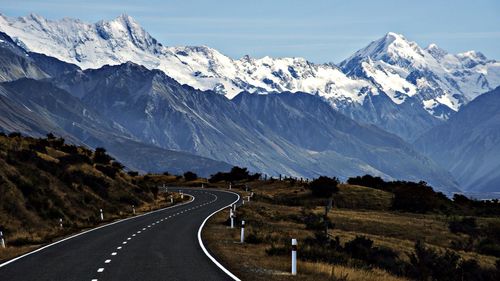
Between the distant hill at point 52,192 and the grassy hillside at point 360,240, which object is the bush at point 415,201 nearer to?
the grassy hillside at point 360,240

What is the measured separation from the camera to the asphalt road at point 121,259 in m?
21.0

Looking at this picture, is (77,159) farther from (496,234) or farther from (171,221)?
(496,234)

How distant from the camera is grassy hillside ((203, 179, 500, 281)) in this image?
24531 millimetres

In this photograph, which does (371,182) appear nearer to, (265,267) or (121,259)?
(121,259)

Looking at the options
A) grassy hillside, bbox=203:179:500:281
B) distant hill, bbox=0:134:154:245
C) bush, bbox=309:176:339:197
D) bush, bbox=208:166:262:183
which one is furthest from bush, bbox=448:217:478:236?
bush, bbox=208:166:262:183

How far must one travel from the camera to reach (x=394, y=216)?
6019 cm

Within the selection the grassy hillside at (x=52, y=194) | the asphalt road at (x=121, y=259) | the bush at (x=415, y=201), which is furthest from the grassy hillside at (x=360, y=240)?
the grassy hillside at (x=52, y=194)

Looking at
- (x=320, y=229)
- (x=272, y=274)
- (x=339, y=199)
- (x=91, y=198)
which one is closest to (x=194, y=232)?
(x=320, y=229)

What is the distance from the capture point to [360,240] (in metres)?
31.7

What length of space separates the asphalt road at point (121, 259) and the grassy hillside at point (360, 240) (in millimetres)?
1172

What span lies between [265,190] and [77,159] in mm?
33331

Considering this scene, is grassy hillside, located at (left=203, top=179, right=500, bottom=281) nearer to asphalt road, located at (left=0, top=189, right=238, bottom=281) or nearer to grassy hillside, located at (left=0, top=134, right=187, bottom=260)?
asphalt road, located at (left=0, top=189, right=238, bottom=281)

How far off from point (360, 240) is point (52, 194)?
81.8ft

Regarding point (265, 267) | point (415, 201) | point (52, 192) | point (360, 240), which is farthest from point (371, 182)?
point (265, 267)
